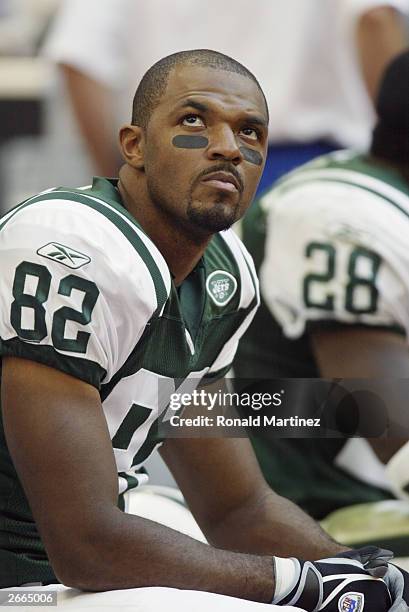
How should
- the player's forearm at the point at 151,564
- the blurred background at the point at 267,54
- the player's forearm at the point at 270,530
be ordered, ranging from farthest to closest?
the blurred background at the point at 267,54 → the player's forearm at the point at 270,530 → the player's forearm at the point at 151,564

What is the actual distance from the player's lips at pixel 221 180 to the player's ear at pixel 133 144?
16 cm

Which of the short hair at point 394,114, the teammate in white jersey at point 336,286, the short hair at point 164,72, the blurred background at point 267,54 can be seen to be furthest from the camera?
the blurred background at point 267,54

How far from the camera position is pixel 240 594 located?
7.84 feet

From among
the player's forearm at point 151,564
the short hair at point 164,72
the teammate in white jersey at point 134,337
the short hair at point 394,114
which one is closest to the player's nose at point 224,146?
the teammate in white jersey at point 134,337

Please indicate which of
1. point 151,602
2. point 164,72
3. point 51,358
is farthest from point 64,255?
point 151,602

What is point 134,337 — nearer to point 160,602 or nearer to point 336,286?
point 160,602

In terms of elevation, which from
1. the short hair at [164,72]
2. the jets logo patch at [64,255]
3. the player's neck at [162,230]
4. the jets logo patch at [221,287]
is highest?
the short hair at [164,72]

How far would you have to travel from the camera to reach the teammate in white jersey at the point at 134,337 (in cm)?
232

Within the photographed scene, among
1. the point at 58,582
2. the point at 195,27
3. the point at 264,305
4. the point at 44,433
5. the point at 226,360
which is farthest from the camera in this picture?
the point at 195,27

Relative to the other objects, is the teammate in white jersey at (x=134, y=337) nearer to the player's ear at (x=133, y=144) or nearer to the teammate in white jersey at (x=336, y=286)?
the player's ear at (x=133, y=144)

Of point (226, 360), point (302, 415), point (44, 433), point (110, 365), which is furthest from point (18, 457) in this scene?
point (302, 415)

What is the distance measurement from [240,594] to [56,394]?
17.7 inches

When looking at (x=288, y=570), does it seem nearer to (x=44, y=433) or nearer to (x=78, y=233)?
(x=44, y=433)

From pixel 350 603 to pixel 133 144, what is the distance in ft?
2.92
